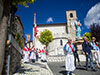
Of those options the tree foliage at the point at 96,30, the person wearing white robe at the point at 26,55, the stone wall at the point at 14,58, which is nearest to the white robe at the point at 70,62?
the stone wall at the point at 14,58

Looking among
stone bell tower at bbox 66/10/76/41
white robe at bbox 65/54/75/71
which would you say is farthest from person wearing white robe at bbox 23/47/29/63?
stone bell tower at bbox 66/10/76/41

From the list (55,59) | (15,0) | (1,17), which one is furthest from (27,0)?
(55,59)

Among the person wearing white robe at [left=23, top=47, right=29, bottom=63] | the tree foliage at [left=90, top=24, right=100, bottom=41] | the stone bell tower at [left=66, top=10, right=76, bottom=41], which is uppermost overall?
the stone bell tower at [left=66, top=10, right=76, bottom=41]

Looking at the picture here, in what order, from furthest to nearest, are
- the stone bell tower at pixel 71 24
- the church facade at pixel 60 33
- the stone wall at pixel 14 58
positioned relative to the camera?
1. the stone bell tower at pixel 71 24
2. the church facade at pixel 60 33
3. the stone wall at pixel 14 58

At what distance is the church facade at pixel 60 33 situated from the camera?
36.7m

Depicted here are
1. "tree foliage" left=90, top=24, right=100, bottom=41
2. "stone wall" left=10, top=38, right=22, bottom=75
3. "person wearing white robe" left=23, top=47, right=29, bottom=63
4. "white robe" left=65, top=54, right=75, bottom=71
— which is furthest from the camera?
"tree foliage" left=90, top=24, right=100, bottom=41

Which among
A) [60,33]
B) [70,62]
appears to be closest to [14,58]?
[70,62]

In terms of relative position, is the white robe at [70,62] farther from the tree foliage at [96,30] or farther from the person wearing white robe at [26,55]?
the tree foliage at [96,30]

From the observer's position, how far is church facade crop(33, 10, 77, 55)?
36.7m

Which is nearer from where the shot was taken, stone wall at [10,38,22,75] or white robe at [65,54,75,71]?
stone wall at [10,38,22,75]

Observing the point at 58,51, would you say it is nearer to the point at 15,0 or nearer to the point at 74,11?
the point at 74,11

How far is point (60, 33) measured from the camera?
1558 inches

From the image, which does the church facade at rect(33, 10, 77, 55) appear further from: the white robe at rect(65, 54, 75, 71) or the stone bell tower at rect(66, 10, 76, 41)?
the white robe at rect(65, 54, 75, 71)

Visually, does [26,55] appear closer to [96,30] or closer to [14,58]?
[14,58]
